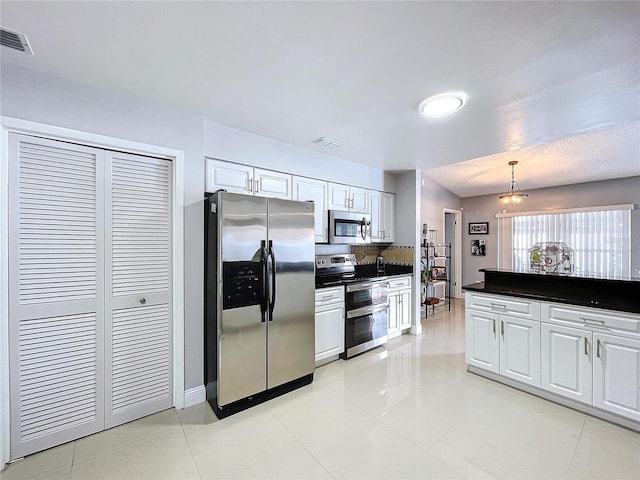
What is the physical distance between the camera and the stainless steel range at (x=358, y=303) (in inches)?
139

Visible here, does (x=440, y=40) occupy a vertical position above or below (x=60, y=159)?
above

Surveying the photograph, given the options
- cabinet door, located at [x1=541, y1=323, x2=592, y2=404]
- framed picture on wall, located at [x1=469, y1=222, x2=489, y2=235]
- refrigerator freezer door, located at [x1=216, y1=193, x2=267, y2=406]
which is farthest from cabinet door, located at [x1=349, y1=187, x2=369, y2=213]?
framed picture on wall, located at [x1=469, y1=222, x2=489, y2=235]

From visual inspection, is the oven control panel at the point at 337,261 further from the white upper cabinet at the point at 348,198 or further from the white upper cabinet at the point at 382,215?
the white upper cabinet at the point at 348,198

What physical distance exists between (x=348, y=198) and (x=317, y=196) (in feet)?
1.87

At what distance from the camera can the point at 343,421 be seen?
2322 millimetres

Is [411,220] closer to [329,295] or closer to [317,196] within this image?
[317,196]

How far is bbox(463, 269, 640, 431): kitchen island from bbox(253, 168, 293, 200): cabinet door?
225 centimetres

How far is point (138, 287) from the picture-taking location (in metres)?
2.33

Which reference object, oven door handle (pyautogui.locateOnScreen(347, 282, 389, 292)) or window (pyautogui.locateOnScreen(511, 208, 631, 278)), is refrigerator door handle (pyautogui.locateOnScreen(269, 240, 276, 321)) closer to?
oven door handle (pyautogui.locateOnScreen(347, 282, 389, 292))

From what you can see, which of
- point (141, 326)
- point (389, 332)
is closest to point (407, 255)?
point (389, 332)

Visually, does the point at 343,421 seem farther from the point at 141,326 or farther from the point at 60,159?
the point at 60,159

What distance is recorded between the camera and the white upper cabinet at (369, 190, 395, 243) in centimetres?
440

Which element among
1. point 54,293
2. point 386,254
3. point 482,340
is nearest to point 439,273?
point 386,254

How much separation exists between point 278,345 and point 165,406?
1.03 m
